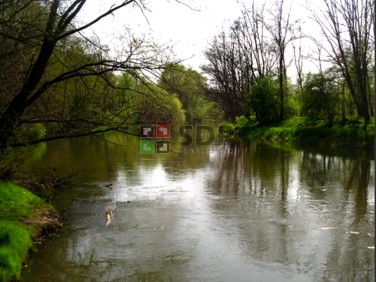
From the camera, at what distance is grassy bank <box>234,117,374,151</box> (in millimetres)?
21547

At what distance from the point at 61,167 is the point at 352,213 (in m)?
11.3

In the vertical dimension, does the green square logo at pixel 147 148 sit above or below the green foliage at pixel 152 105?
below

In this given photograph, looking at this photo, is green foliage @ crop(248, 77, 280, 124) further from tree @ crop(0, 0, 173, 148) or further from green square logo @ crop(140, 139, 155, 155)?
tree @ crop(0, 0, 173, 148)

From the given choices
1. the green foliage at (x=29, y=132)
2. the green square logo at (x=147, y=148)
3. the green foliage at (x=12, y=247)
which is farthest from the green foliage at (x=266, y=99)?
the green foliage at (x=12, y=247)

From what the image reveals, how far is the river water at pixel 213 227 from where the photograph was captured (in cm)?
630

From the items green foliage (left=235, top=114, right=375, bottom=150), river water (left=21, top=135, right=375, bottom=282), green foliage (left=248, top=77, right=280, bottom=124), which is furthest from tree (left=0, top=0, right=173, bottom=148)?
green foliage (left=248, top=77, right=280, bottom=124)

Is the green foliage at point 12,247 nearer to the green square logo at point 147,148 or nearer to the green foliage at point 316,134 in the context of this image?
the green square logo at point 147,148

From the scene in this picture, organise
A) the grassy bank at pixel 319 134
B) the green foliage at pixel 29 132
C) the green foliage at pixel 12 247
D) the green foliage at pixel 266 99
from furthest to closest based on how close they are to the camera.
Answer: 1. the green foliage at pixel 266 99
2. the grassy bank at pixel 319 134
3. the green foliage at pixel 29 132
4. the green foliage at pixel 12 247

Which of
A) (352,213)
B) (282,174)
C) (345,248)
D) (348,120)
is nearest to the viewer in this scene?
(345,248)

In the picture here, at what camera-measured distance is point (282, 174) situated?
14.8 m

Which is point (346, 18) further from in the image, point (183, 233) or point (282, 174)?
point (183, 233)

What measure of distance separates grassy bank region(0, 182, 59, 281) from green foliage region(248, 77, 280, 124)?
91.6ft

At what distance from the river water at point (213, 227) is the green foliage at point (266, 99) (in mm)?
19890

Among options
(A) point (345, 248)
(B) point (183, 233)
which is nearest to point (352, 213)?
(A) point (345, 248)
